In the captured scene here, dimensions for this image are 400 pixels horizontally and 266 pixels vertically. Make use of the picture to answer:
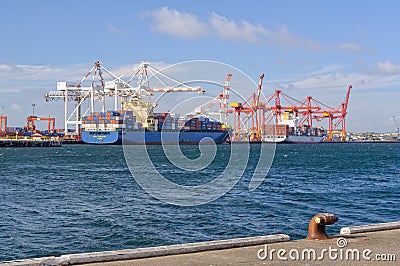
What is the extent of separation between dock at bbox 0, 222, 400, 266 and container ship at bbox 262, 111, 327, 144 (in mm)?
134721

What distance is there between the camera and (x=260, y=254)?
782 centimetres

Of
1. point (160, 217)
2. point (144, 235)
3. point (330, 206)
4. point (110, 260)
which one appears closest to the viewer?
point (110, 260)

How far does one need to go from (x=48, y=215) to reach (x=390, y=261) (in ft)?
48.6

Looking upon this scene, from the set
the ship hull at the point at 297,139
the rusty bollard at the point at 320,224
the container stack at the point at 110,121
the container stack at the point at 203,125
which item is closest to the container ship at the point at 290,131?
the ship hull at the point at 297,139

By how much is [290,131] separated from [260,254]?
14684cm

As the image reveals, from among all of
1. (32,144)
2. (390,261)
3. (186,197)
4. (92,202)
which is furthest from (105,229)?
(32,144)

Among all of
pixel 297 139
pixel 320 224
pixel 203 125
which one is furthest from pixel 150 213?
pixel 297 139

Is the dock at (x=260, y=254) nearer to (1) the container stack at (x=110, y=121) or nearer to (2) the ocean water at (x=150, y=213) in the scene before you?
(2) the ocean water at (x=150, y=213)

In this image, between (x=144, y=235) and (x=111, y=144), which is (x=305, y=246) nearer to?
(x=144, y=235)

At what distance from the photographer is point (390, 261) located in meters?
7.35

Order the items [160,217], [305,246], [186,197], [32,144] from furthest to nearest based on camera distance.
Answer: [32,144]
[186,197]
[160,217]
[305,246]

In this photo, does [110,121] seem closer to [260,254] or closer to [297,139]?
[297,139]

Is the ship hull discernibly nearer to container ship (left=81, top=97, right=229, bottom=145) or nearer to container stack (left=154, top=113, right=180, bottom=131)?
container ship (left=81, top=97, right=229, bottom=145)

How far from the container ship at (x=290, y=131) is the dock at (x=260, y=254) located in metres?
135
